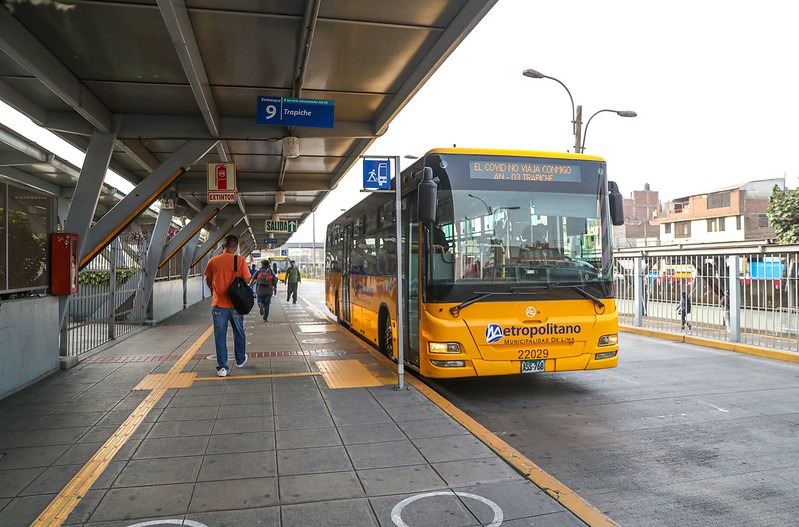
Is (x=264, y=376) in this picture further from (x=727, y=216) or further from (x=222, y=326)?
(x=727, y=216)

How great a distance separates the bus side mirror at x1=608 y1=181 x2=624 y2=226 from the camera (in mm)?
7512

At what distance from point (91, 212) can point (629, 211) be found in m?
102

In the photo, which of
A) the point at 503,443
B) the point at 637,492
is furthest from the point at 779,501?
the point at 503,443

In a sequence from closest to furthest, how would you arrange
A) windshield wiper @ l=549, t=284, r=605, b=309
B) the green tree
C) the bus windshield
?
the bus windshield → windshield wiper @ l=549, t=284, r=605, b=309 → the green tree

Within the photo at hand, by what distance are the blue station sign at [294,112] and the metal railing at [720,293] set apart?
8581 millimetres

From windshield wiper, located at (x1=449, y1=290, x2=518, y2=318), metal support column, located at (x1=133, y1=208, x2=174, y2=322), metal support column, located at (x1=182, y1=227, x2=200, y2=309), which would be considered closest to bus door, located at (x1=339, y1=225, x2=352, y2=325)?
metal support column, located at (x1=133, y1=208, x2=174, y2=322)

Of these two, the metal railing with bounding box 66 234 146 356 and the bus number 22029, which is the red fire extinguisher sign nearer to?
the metal railing with bounding box 66 234 146 356

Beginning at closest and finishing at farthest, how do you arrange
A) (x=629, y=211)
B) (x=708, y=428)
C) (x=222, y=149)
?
(x=708, y=428), (x=222, y=149), (x=629, y=211)

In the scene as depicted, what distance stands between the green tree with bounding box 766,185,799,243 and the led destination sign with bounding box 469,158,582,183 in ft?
84.5

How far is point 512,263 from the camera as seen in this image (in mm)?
7082

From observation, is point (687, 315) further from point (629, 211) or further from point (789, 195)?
point (629, 211)

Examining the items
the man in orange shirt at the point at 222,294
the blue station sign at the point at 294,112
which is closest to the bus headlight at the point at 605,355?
the man in orange shirt at the point at 222,294

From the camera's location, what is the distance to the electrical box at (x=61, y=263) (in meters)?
8.67

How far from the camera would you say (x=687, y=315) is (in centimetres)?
1295
